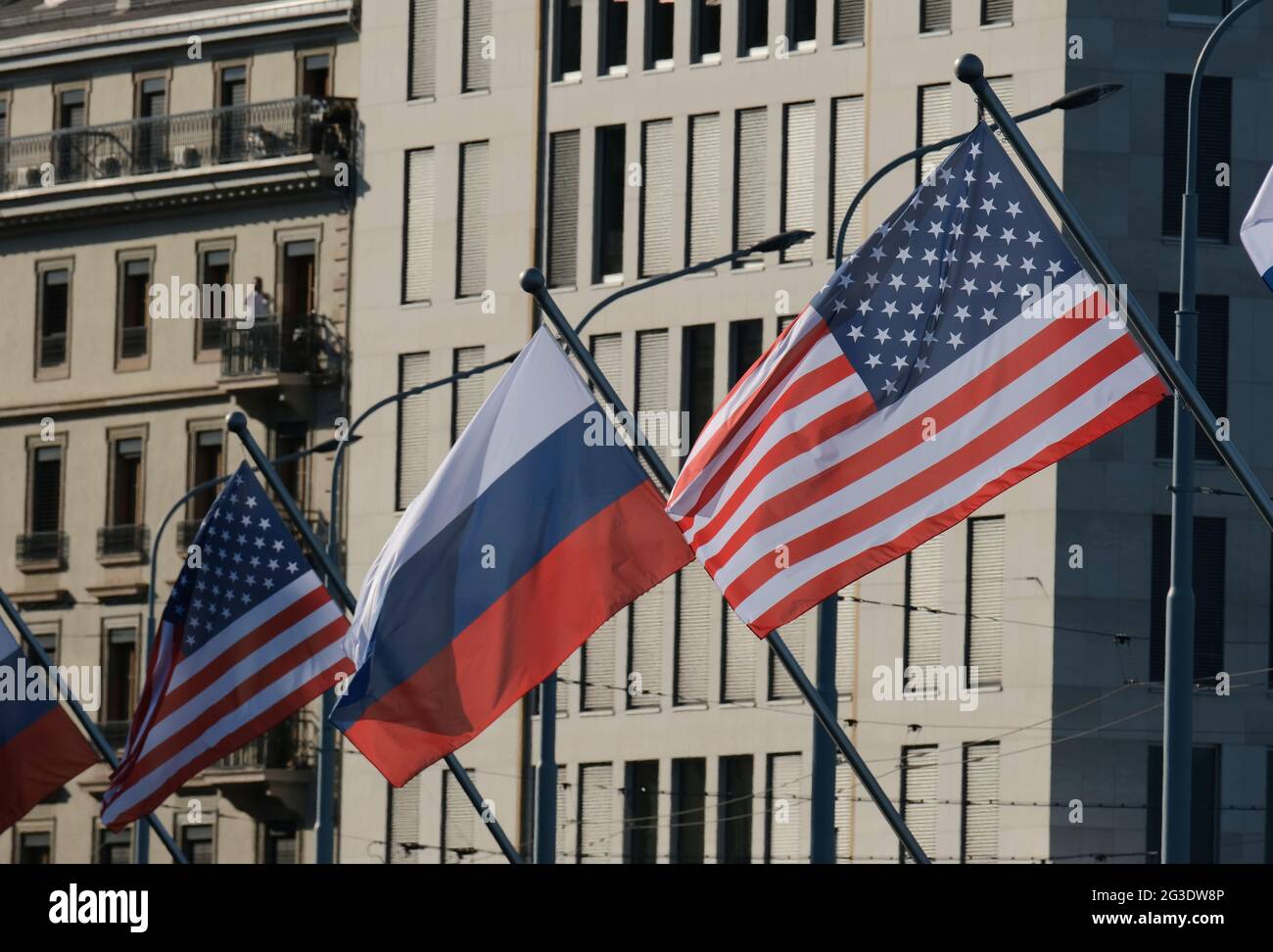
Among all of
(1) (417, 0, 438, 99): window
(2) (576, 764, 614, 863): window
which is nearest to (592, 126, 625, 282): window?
(1) (417, 0, 438, 99): window

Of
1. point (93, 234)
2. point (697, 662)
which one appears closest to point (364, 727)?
point (697, 662)

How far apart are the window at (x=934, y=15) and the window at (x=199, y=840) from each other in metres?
23.4

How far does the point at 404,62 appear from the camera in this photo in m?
74.6

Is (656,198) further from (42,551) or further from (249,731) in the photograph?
(249,731)

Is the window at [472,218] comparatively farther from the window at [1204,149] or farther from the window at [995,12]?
the window at [1204,149]

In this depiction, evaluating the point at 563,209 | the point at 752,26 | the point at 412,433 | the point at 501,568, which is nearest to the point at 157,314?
the point at 412,433

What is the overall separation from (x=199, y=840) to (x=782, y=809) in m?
14.7

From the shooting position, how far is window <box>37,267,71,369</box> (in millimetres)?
79062

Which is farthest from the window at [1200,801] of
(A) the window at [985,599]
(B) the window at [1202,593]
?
(A) the window at [985,599]

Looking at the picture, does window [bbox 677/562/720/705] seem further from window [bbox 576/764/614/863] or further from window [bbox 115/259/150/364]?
window [bbox 115/259/150/364]

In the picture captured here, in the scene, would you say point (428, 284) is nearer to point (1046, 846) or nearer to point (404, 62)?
point (404, 62)

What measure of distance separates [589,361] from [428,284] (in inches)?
1917

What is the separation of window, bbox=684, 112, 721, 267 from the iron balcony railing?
8698 millimetres

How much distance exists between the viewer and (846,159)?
6831cm
